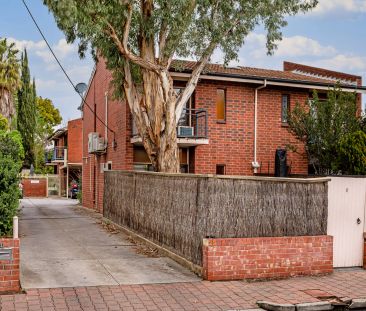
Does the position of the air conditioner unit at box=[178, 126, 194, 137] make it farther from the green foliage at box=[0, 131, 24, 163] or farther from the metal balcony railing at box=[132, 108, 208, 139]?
the green foliage at box=[0, 131, 24, 163]

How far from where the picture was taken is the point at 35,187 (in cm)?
4741

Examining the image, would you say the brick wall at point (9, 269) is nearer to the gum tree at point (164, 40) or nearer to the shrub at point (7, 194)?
the shrub at point (7, 194)

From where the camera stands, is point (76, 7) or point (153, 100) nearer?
point (76, 7)

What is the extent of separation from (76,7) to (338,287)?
875 cm

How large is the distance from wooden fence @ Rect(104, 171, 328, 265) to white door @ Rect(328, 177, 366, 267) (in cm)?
46

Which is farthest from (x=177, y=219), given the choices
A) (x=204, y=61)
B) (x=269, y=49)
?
(x=269, y=49)

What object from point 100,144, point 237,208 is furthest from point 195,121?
point 237,208

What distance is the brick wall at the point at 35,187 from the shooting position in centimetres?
4700

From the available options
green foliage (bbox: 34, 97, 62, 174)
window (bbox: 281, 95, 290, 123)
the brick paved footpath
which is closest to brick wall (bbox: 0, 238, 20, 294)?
the brick paved footpath

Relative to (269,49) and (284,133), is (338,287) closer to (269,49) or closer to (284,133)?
(269,49)

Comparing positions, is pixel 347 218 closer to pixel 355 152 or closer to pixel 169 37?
pixel 355 152

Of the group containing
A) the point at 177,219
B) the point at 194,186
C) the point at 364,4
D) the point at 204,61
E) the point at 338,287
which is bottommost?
the point at 338,287

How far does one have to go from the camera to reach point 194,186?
10.2 meters

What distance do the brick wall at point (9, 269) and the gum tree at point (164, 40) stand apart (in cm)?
655
